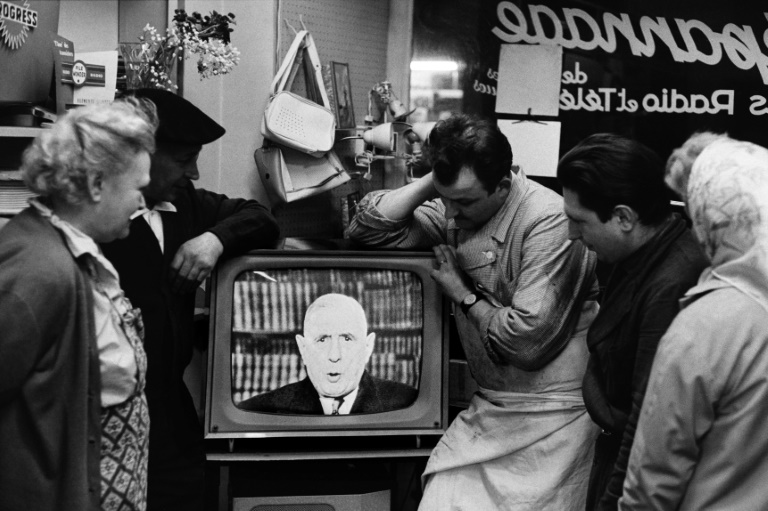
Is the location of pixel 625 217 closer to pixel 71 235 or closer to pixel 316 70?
pixel 71 235

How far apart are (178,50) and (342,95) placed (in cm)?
84

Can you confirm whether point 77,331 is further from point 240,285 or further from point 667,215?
point 667,215

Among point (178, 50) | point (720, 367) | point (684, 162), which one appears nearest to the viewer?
point (720, 367)

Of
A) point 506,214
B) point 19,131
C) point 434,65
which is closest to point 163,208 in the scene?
point 19,131

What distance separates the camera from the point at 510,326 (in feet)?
9.14

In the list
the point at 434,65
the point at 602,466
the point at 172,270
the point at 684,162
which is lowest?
the point at 602,466

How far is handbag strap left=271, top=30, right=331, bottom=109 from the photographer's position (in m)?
3.60

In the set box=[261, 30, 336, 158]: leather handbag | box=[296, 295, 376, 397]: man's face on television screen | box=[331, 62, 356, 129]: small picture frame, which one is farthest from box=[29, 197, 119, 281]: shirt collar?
box=[331, 62, 356, 129]: small picture frame

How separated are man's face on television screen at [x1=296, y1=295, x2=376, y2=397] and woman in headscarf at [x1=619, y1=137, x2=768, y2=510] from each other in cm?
121

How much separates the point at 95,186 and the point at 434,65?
2.37m

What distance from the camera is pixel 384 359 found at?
3045 mm

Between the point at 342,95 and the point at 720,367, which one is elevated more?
the point at 342,95

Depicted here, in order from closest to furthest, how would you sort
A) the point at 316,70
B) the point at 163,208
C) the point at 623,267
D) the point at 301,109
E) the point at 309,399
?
1. the point at 623,267
2. the point at 163,208
3. the point at 309,399
4. the point at 301,109
5. the point at 316,70

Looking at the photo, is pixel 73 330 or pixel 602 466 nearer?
pixel 73 330
